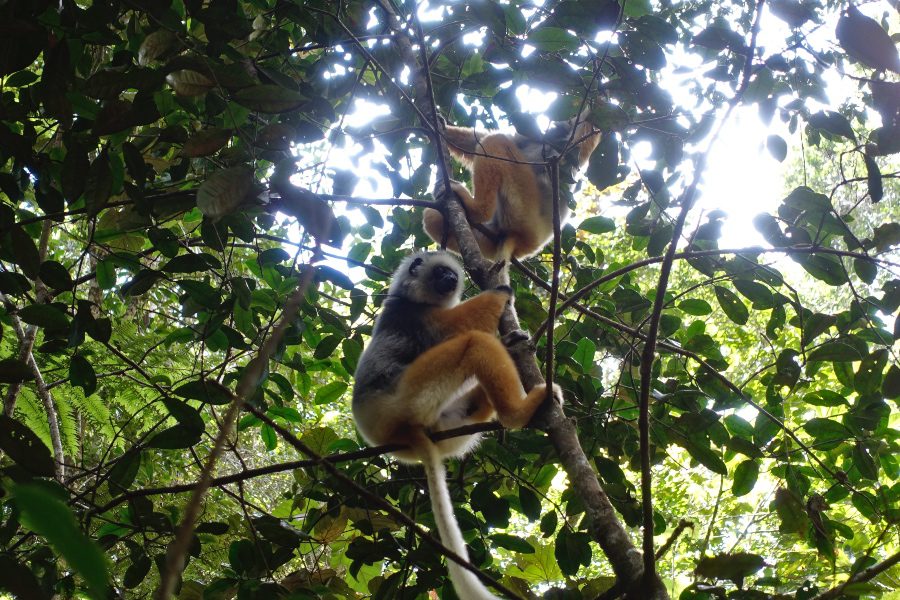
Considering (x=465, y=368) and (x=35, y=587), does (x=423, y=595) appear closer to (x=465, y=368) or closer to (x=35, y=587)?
(x=465, y=368)

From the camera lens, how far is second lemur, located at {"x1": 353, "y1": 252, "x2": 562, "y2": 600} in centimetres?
356

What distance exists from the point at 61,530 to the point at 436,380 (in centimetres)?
337

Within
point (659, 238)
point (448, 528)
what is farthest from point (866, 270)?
point (448, 528)

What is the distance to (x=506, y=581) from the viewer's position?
347 centimetres

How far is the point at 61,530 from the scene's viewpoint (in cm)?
58

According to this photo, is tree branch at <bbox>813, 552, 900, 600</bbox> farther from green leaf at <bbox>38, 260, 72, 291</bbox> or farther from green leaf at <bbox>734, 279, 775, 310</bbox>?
green leaf at <bbox>38, 260, 72, 291</bbox>

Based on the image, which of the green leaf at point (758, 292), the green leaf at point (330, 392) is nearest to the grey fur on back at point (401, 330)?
the green leaf at point (330, 392)

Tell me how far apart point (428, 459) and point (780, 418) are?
2.15 meters

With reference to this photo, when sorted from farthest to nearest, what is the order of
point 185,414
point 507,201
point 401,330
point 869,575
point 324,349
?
point 507,201
point 401,330
point 324,349
point 185,414
point 869,575

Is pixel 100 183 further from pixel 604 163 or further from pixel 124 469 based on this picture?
pixel 604 163

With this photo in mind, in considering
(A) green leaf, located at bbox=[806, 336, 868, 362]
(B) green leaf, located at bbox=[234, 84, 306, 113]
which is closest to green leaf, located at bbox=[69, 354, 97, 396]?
(B) green leaf, located at bbox=[234, 84, 306, 113]

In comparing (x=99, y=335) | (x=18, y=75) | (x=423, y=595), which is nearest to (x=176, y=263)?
(x=99, y=335)

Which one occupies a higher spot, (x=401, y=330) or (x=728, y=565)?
(x=401, y=330)

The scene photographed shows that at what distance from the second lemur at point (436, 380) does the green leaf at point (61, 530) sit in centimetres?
259
